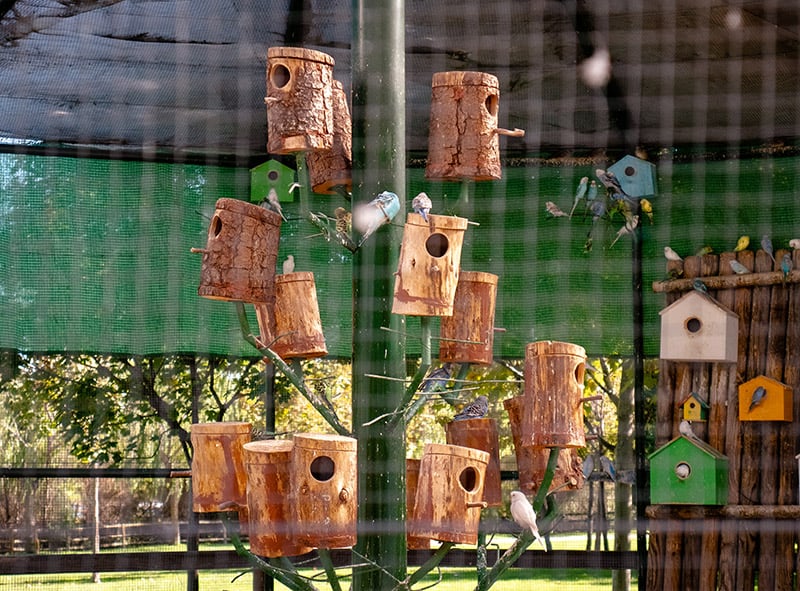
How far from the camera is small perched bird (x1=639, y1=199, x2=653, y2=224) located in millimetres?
3398

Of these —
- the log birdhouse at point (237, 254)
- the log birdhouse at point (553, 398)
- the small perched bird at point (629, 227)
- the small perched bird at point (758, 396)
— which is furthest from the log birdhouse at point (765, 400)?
the log birdhouse at point (237, 254)

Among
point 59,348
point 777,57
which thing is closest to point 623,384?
point 777,57

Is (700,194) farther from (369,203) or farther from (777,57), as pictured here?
(369,203)

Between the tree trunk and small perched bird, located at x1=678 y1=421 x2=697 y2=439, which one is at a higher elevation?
small perched bird, located at x1=678 y1=421 x2=697 y2=439

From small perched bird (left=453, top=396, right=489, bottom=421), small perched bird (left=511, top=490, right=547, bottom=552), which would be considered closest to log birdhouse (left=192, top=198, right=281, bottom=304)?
small perched bird (left=453, top=396, right=489, bottom=421)

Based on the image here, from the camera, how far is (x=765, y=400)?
10.5 feet

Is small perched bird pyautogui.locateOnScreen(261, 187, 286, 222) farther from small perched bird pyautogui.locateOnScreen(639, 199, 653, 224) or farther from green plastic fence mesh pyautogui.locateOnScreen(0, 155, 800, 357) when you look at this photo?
small perched bird pyautogui.locateOnScreen(639, 199, 653, 224)

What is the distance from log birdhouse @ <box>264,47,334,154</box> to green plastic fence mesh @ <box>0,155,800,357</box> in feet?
4.66

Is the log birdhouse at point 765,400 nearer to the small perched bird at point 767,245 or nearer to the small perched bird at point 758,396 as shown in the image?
the small perched bird at point 758,396

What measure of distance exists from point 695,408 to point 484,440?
1.38 m

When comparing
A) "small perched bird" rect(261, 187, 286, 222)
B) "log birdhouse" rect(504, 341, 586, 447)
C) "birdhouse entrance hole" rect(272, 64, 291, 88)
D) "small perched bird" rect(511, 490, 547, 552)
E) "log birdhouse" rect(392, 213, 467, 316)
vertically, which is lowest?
"small perched bird" rect(511, 490, 547, 552)

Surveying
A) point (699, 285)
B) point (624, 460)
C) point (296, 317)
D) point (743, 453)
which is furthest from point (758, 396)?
point (296, 317)

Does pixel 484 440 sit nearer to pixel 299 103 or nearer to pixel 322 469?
pixel 322 469

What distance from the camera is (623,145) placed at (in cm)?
351
